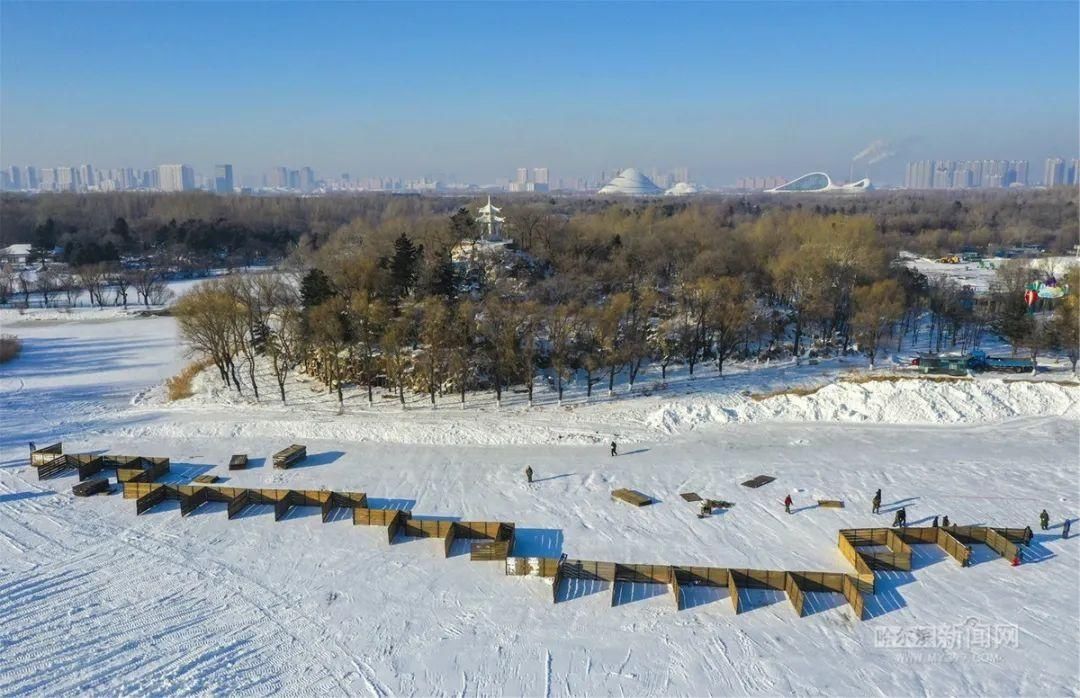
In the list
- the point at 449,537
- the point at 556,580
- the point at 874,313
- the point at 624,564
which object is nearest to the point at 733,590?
the point at 624,564

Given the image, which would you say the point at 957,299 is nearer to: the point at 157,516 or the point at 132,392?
the point at 157,516

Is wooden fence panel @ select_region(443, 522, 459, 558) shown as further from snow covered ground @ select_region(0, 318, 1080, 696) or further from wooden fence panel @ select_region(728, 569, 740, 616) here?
wooden fence panel @ select_region(728, 569, 740, 616)

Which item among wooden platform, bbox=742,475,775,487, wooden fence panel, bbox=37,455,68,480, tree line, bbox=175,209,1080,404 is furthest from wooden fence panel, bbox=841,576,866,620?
wooden fence panel, bbox=37,455,68,480

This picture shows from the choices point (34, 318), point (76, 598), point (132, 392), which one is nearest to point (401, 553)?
point (76, 598)

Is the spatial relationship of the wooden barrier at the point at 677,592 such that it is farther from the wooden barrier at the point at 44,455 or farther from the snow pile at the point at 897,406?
the wooden barrier at the point at 44,455

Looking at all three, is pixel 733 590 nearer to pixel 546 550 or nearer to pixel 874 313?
pixel 546 550

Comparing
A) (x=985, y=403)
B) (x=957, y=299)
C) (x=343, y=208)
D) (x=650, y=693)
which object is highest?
(x=343, y=208)
